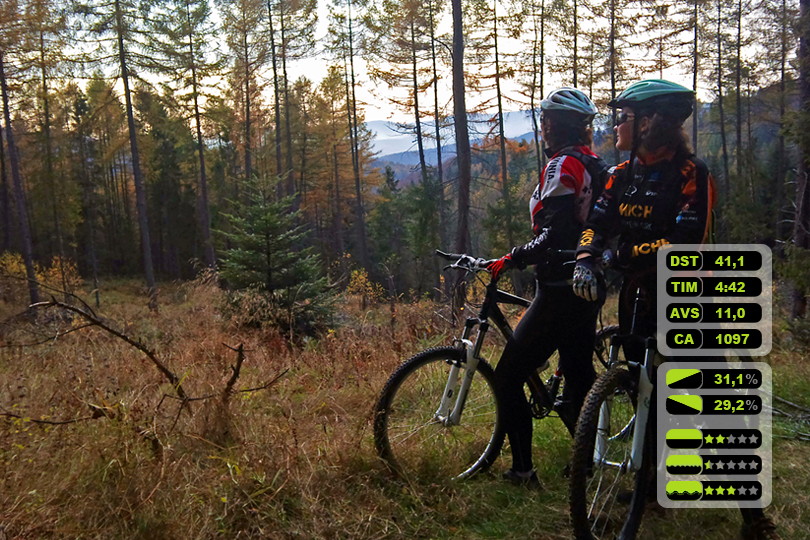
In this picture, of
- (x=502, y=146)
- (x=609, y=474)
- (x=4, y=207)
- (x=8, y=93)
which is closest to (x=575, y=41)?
(x=502, y=146)

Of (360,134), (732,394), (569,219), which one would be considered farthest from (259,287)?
(360,134)

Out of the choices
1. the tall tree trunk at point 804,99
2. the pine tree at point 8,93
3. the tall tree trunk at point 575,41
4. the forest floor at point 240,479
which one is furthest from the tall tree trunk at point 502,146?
the forest floor at point 240,479

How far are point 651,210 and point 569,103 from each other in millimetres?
766

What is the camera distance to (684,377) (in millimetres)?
2465

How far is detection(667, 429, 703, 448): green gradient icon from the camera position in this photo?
8.17ft

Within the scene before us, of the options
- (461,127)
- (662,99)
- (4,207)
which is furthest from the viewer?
(4,207)

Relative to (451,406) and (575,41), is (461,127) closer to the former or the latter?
(451,406)

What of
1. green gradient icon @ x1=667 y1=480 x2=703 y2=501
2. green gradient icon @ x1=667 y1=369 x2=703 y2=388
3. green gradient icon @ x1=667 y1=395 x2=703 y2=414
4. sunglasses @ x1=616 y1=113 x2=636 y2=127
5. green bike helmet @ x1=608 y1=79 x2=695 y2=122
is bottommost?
green gradient icon @ x1=667 y1=480 x2=703 y2=501

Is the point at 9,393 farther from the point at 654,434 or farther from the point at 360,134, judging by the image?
the point at 360,134

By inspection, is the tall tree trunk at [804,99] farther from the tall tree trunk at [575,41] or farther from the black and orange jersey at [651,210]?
the tall tree trunk at [575,41]

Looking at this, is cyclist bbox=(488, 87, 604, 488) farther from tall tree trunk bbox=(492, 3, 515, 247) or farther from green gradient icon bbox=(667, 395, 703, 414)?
tall tree trunk bbox=(492, 3, 515, 247)

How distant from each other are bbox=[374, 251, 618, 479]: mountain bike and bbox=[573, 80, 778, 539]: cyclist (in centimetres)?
71

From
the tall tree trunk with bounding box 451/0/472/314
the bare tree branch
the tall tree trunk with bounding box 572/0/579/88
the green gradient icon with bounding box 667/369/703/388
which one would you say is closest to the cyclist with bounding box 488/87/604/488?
the green gradient icon with bounding box 667/369/703/388

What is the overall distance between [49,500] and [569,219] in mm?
2920
